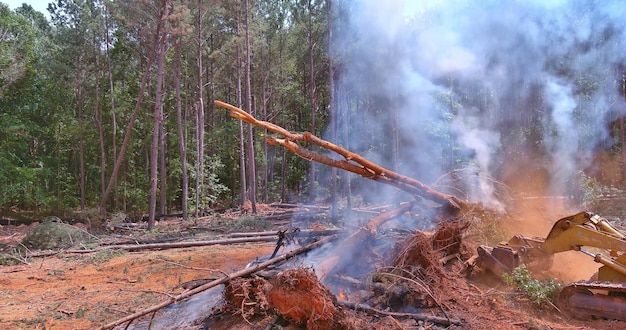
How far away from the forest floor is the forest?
215 inches

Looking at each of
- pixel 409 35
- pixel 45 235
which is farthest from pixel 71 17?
pixel 409 35

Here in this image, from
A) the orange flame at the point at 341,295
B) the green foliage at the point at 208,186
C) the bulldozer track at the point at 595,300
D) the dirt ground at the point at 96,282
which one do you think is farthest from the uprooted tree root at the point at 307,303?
the green foliage at the point at 208,186

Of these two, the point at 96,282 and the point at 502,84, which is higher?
the point at 502,84

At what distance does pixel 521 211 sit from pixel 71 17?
2706 cm

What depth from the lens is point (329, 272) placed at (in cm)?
737

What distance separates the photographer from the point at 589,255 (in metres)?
6.55

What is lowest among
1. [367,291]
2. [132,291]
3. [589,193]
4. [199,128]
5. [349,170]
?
[367,291]

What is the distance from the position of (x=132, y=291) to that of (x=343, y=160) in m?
4.86

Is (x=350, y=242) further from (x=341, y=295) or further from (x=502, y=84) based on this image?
(x=502, y=84)

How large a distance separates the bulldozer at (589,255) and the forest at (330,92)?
10.4 m

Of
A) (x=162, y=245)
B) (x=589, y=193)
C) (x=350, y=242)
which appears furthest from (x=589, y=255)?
(x=162, y=245)

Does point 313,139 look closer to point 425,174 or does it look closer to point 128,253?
point 128,253

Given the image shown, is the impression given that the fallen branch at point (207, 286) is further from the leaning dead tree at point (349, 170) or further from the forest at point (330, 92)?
the forest at point (330, 92)

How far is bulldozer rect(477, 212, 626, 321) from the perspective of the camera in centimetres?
594
